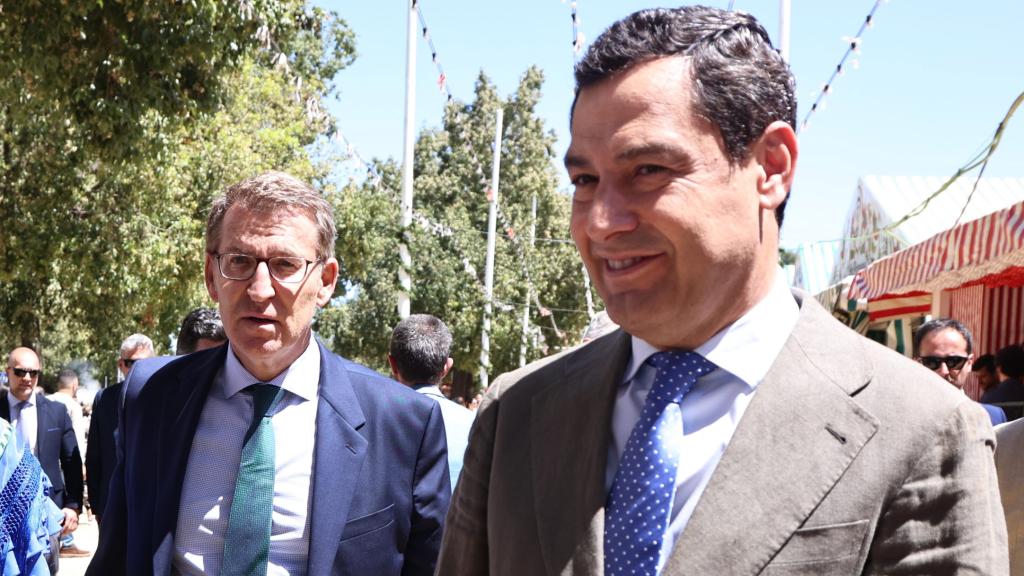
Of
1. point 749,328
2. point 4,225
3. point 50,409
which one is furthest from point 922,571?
point 4,225

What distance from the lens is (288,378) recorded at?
10.7ft

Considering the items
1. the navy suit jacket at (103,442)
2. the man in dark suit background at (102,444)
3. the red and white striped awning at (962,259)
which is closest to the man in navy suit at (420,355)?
the man in dark suit background at (102,444)

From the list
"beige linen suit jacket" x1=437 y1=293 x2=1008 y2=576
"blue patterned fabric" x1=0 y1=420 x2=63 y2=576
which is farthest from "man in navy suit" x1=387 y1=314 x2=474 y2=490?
"beige linen suit jacket" x1=437 y1=293 x2=1008 y2=576

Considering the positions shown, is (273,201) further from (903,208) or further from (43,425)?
(903,208)

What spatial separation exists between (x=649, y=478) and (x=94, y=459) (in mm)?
5041

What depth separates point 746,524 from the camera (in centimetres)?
161

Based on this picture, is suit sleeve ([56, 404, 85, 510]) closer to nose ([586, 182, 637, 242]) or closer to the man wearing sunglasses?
the man wearing sunglasses

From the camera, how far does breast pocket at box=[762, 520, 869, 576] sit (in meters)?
1.56

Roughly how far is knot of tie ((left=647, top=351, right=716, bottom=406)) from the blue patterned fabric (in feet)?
9.29

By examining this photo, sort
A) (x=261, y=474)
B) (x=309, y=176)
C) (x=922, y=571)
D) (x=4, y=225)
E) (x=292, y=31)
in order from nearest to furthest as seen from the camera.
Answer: (x=922, y=571) → (x=261, y=474) → (x=292, y=31) → (x=4, y=225) → (x=309, y=176)

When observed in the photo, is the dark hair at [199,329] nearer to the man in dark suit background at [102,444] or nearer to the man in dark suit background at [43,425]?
the man in dark suit background at [102,444]

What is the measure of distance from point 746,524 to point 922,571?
0.78ft

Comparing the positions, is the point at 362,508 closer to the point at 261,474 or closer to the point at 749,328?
the point at 261,474

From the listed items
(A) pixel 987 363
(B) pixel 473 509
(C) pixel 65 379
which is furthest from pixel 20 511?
(C) pixel 65 379
